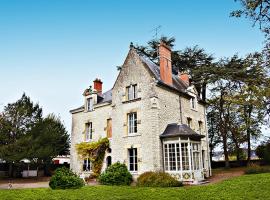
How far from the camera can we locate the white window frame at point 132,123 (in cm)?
1964

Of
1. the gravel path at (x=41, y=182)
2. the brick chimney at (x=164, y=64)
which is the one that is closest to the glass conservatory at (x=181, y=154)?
the gravel path at (x=41, y=182)

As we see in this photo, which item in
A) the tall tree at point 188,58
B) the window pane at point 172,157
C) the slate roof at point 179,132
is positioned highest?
the tall tree at point 188,58

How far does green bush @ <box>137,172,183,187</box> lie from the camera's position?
50.6ft

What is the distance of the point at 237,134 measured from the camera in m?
32.2

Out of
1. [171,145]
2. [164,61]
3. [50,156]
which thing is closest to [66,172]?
[171,145]

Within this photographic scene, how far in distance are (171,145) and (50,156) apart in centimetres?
1541

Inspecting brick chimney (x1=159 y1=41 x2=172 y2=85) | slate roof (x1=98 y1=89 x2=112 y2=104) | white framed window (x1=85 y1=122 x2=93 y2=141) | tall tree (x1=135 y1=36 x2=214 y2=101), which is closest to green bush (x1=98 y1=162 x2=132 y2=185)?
white framed window (x1=85 y1=122 x2=93 y2=141)

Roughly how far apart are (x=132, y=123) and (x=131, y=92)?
2.38 meters

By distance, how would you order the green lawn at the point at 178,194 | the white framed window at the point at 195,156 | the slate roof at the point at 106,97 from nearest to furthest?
the green lawn at the point at 178,194
the white framed window at the point at 195,156
the slate roof at the point at 106,97

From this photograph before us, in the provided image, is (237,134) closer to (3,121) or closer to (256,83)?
(256,83)

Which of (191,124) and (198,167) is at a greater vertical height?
(191,124)

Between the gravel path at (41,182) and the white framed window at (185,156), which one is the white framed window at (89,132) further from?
the white framed window at (185,156)

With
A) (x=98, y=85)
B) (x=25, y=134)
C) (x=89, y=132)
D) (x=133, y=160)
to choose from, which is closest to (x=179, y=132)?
(x=133, y=160)

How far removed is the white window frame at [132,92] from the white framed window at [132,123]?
1.29 meters
